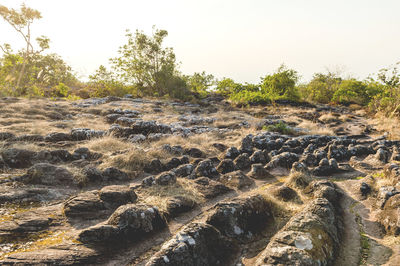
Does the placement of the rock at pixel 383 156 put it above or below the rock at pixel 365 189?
above

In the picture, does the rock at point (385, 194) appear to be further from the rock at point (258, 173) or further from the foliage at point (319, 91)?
the foliage at point (319, 91)

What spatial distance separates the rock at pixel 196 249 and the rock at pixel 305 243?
0.57 metres

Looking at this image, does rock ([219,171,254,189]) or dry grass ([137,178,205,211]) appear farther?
rock ([219,171,254,189])

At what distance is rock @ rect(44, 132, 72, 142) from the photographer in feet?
33.0

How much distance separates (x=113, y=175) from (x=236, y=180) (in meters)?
3.67

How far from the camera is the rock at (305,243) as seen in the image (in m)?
2.92

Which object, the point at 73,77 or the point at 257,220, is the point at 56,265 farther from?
the point at 73,77

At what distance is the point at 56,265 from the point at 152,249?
136cm

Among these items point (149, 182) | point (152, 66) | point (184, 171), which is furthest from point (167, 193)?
point (152, 66)

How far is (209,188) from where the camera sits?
662 centimetres

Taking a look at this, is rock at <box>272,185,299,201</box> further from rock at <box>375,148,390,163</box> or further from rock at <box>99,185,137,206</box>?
rock at <box>375,148,390,163</box>

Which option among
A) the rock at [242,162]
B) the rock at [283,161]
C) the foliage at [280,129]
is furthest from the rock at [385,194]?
the foliage at [280,129]

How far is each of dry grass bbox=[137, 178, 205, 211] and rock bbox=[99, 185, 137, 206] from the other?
0.34 m

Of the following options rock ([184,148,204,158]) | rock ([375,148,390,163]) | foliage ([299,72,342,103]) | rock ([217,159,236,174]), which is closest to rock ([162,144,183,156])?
rock ([184,148,204,158])
